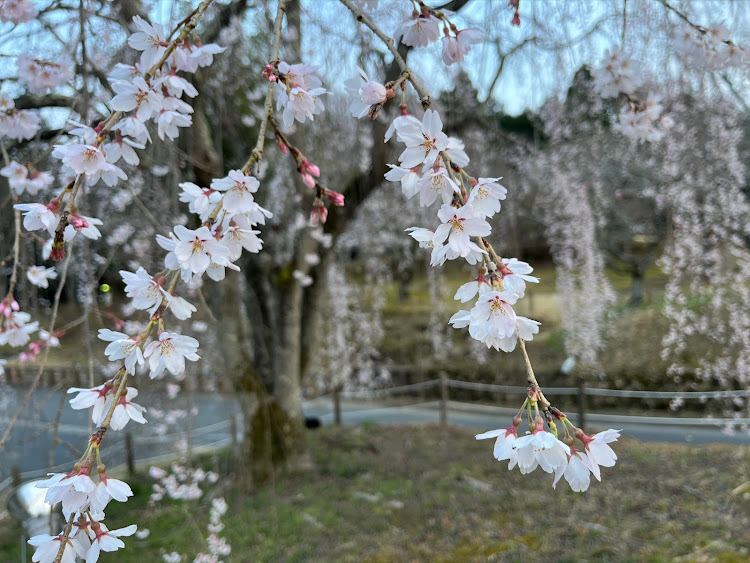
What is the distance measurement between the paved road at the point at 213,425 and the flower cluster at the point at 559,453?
6.62 feet

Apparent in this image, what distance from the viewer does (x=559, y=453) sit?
61cm

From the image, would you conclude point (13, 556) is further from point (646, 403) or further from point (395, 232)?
point (646, 403)

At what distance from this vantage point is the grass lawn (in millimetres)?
2869

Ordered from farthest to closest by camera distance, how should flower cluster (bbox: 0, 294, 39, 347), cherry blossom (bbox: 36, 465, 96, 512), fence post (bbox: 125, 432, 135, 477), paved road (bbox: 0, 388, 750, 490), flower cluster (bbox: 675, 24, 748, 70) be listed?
fence post (bbox: 125, 432, 135, 477) → paved road (bbox: 0, 388, 750, 490) → flower cluster (bbox: 675, 24, 748, 70) → flower cluster (bbox: 0, 294, 39, 347) → cherry blossom (bbox: 36, 465, 96, 512)

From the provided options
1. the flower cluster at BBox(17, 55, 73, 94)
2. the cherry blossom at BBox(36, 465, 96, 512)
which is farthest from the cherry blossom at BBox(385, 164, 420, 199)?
the flower cluster at BBox(17, 55, 73, 94)

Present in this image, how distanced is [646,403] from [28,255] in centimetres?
660

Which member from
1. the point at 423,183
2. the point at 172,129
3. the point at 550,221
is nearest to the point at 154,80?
the point at 172,129

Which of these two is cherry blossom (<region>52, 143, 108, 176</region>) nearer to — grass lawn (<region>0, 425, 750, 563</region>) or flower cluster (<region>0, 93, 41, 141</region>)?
flower cluster (<region>0, 93, 41, 141</region>)

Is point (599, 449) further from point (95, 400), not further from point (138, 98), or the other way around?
point (138, 98)

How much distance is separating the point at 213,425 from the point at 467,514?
2960 mm

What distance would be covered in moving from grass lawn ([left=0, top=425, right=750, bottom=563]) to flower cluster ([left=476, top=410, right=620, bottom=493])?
2.27 m

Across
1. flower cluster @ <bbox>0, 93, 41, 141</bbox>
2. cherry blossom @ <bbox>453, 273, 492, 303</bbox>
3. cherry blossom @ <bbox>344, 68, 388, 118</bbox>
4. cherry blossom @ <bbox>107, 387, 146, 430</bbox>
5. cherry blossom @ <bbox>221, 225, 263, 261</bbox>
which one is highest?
flower cluster @ <bbox>0, 93, 41, 141</bbox>

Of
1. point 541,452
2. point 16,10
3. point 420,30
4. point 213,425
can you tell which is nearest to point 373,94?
point 420,30

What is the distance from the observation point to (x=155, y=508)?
3.72 m
